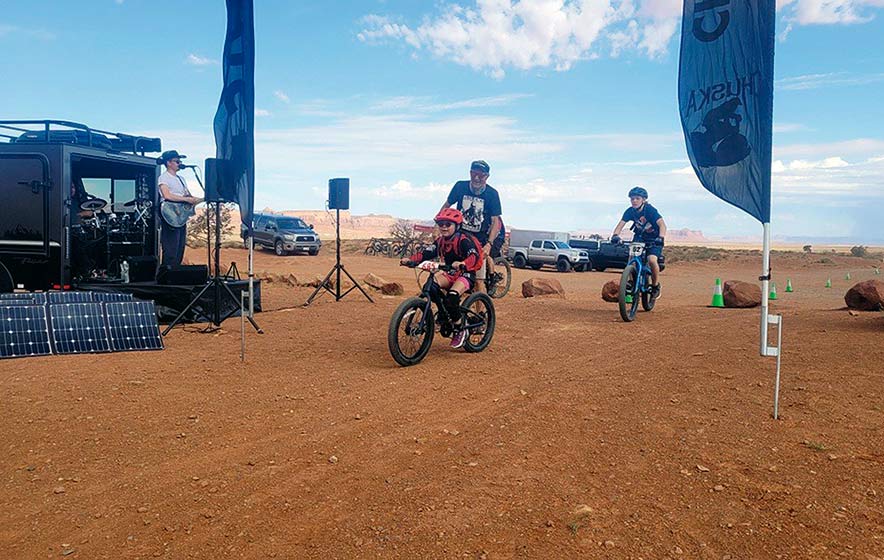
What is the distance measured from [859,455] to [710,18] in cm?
318

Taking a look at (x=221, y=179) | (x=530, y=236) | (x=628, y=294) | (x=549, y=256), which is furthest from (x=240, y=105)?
(x=530, y=236)

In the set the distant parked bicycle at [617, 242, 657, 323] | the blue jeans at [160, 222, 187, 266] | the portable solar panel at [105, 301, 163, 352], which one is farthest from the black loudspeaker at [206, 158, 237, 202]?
the distant parked bicycle at [617, 242, 657, 323]

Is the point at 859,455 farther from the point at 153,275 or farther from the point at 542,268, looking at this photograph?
the point at 542,268

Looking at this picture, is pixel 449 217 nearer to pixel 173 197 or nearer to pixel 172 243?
pixel 173 197

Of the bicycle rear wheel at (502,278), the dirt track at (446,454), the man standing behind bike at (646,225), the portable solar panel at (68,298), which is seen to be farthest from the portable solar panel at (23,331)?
the bicycle rear wheel at (502,278)

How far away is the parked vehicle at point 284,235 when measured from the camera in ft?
108

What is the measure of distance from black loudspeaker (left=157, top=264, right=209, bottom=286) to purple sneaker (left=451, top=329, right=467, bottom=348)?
4.34 meters

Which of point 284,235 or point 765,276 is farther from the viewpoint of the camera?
point 284,235

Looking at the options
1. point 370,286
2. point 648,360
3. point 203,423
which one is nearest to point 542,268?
point 370,286

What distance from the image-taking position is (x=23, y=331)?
7.03 meters

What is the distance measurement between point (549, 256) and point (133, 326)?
26.9 meters

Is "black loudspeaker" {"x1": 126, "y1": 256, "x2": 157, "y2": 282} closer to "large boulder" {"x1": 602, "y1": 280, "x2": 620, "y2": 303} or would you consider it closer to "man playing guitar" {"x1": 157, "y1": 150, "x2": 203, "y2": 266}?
"man playing guitar" {"x1": 157, "y1": 150, "x2": 203, "y2": 266}

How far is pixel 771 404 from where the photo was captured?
5109mm

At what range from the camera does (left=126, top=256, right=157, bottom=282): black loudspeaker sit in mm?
10250
